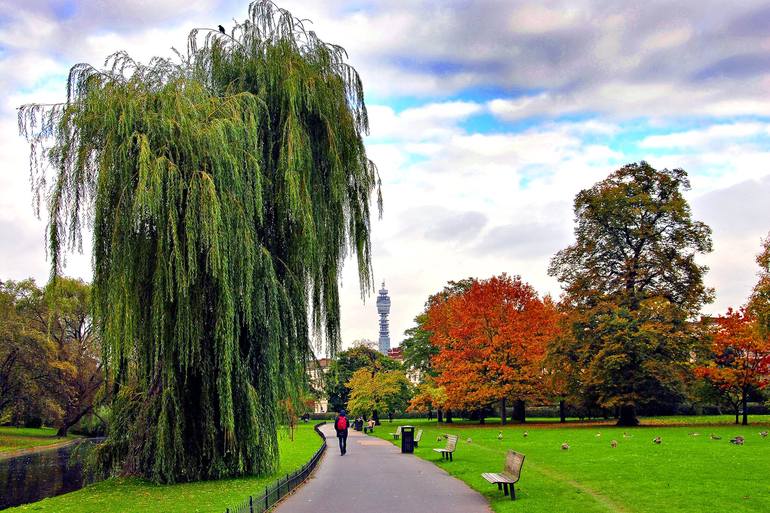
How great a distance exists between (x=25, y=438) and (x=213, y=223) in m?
44.8

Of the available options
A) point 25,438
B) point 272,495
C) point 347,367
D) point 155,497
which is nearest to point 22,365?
point 25,438

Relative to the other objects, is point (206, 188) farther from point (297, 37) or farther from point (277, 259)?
point (297, 37)

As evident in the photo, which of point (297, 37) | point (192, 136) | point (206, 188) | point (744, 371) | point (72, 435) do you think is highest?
point (297, 37)

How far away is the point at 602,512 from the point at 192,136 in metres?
11.2

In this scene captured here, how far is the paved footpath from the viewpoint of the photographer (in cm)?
1259

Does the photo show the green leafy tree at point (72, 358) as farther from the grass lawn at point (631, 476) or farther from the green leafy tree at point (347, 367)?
the grass lawn at point (631, 476)

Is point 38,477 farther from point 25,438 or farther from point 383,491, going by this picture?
point 25,438

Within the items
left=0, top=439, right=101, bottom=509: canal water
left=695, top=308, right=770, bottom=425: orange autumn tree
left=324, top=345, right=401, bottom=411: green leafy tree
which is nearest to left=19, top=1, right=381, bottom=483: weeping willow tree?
left=0, top=439, right=101, bottom=509: canal water

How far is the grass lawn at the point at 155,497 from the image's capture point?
1292 centimetres

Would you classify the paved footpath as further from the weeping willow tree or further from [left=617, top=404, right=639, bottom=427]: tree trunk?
[left=617, top=404, right=639, bottom=427]: tree trunk

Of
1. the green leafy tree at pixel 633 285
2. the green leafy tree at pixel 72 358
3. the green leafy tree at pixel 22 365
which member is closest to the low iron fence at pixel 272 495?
the green leafy tree at pixel 633 285

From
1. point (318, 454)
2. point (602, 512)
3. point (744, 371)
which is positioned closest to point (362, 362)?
point (744, 371)

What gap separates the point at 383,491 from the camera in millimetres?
14781

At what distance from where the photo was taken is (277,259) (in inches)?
695
